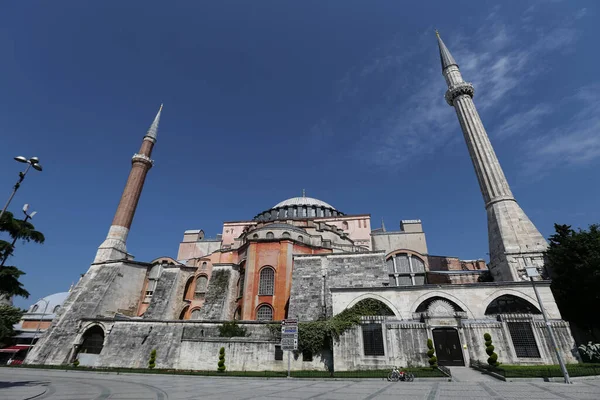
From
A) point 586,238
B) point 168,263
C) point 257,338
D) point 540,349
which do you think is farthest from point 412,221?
point 168,263

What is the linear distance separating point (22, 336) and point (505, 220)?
173 ft

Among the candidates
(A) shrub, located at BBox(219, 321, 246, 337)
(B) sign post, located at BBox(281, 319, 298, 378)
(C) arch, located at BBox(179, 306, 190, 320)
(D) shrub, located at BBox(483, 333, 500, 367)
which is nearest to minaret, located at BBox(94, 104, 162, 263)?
(C) arch, located at BBox(179, 306, 190, 320)

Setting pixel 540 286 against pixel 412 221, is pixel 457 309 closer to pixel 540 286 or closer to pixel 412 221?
pixel 540 286

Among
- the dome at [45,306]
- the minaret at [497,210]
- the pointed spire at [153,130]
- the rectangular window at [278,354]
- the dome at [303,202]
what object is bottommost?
the rectangular window at [278,354]

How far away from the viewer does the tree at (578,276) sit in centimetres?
1623

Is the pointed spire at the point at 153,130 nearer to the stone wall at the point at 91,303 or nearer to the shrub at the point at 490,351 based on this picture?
the stone wall at the point at 91,303

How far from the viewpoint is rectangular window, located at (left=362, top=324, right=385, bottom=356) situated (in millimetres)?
16016

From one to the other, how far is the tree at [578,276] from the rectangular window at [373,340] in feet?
38.8

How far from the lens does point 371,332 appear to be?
16.5m

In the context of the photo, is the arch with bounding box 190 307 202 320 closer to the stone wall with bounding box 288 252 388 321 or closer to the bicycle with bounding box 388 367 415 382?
the stone wall with bounding box 288 252 388 321

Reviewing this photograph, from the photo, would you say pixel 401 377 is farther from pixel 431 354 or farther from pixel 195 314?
pixel 195 314

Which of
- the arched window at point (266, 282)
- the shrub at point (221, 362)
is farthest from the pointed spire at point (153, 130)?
the shrub at point (221, 362)

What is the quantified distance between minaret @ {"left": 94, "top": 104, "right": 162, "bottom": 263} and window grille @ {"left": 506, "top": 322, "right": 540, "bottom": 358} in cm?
3443

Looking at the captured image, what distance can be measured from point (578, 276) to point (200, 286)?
29602mm
